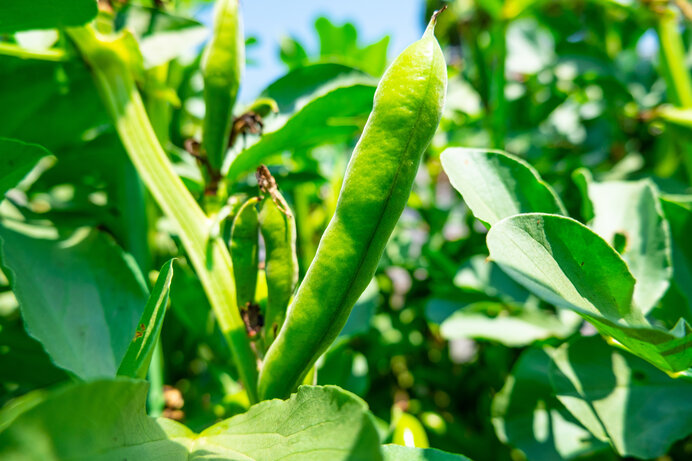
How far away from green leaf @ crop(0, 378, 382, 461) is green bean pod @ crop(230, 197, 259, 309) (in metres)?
0.13

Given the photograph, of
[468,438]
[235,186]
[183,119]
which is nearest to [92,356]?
[235,186]

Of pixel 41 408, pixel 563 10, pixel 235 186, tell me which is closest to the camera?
pixel 41 408

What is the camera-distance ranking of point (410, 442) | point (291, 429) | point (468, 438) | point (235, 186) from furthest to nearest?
point (468, 438), point (235, 186), point (410, 442), point (291, 429)

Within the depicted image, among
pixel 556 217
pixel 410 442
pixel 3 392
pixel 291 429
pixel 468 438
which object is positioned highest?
pixel 556 217

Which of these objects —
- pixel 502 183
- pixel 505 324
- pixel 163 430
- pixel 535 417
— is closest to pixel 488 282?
pixel 505 324

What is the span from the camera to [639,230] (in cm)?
62

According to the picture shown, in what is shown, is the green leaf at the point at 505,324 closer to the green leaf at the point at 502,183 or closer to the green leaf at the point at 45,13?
the green leaf at the point at 502,183

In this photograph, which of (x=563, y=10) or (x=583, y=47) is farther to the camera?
(x=563, y=10)

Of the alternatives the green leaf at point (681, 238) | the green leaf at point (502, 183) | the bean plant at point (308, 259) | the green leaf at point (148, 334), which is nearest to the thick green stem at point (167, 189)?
the bean plant at point (308, 259)

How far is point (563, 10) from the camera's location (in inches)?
51.5

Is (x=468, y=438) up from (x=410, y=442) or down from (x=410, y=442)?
down

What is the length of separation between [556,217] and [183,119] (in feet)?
3.00

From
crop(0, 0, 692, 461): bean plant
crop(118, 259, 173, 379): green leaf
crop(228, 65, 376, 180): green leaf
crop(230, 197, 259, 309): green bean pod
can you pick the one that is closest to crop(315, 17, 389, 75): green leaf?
crop(0, 0, 692, 461): bean plant

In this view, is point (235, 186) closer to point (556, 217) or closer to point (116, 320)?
point (116, 320)
